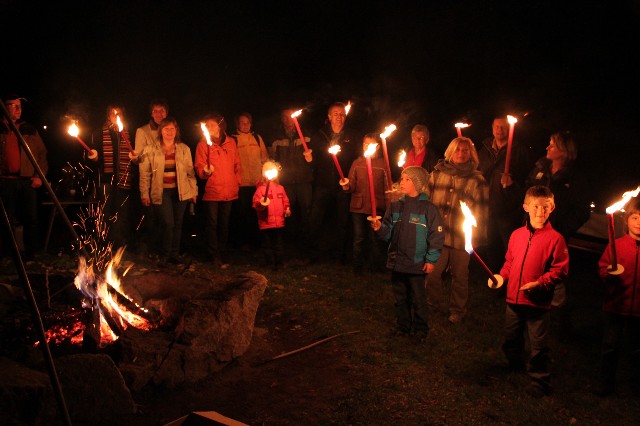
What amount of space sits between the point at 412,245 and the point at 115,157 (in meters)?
5.18

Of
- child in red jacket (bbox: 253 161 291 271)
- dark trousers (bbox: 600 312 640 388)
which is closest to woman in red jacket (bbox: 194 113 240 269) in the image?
child in red jacket (bbox: 253 161 291 271)

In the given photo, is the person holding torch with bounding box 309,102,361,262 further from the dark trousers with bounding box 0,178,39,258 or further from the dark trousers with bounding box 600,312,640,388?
the dark trousers with bounding box 600,312,640,388

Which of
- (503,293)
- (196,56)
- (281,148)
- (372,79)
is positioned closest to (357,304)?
(503,293)

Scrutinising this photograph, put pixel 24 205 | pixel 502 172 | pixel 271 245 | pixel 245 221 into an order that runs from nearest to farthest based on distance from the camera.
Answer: pixel 502 172 → pixel 24 205 → pixel 271 245 → pixel 245 221

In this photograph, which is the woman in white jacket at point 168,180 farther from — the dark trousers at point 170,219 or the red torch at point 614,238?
the red torch at point 614,238

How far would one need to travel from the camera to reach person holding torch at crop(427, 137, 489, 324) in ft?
20.6

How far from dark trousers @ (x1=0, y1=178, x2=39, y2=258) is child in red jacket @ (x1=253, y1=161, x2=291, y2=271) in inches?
139

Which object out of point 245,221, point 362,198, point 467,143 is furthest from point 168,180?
point 467,143

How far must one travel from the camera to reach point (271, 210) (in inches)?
326

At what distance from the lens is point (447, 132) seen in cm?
1135

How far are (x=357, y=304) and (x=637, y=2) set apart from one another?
9509mm

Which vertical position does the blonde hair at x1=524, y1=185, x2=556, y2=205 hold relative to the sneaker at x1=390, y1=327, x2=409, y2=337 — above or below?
above

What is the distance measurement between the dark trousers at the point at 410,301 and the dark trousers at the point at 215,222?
12.3 feet

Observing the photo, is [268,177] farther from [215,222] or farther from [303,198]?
[215,222]
